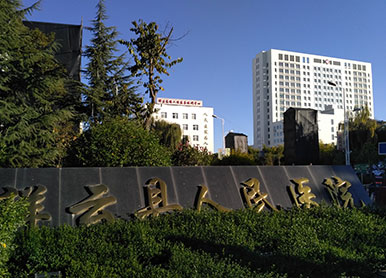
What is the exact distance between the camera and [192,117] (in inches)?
3041

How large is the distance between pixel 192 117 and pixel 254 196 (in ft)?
229

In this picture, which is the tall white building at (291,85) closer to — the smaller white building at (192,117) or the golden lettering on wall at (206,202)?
the smaller white building at (192,117)

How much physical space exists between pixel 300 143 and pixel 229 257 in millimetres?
9517

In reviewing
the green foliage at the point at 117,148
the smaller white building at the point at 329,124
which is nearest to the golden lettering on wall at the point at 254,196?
the green foliage at the point at 117,148

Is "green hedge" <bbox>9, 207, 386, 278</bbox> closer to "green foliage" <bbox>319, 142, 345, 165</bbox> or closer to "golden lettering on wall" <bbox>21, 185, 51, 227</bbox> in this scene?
"golden lettering on wall" <bbox>21, 185, 51, 227</bbox>

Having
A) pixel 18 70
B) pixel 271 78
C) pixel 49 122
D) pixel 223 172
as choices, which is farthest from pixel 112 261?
pixel 271 78

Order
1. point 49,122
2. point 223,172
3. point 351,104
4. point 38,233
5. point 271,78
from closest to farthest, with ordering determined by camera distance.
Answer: point 38,233
point 223,172
point 49,122
point 271,78
point 351,104

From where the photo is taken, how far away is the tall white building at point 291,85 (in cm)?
10812

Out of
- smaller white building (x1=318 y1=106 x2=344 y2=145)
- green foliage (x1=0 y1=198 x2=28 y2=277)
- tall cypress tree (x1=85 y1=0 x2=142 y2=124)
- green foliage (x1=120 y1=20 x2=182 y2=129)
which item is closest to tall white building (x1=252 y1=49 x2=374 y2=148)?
smaller white building (x1=318 y1=106 x2=344 y2=145)

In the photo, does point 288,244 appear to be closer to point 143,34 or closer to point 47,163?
point 47,163

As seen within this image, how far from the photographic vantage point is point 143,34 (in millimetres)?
13188

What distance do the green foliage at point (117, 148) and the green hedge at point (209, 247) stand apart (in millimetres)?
1986

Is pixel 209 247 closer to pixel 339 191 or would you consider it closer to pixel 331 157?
pixel 339 191

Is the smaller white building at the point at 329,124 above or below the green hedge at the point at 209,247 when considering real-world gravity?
above
